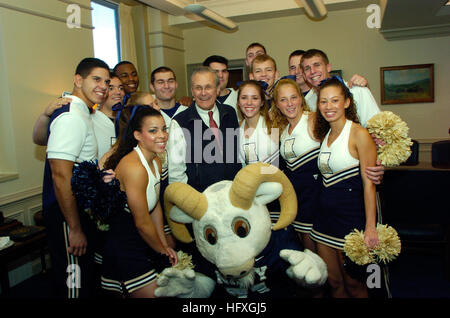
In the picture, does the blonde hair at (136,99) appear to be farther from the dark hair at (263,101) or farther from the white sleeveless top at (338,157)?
the white sleeveless top at (338,157)

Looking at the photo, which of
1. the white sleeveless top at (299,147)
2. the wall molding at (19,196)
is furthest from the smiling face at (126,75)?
the white sleeveless top at (299,147)

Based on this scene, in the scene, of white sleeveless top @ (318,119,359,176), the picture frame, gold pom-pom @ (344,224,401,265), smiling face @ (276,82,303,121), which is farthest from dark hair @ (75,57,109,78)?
the picture frame

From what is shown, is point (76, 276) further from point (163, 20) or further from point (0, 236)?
point (163, 20)

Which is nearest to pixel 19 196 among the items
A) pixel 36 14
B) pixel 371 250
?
pixel 36 14

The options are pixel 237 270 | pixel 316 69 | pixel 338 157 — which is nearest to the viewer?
pixel 237 270

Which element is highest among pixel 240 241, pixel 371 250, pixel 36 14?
pixel 36 14

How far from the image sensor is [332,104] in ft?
7.13

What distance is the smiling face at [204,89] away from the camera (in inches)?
101

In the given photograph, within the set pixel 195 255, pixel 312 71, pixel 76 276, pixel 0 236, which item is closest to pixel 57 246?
pixel 76 276

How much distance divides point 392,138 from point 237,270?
46.0 inches

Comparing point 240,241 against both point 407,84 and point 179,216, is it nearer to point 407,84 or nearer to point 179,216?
point 179,216

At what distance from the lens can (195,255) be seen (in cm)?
210

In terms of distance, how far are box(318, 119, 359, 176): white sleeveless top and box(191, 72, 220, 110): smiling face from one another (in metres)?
0.90

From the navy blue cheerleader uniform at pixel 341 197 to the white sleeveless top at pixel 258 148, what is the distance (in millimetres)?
436
